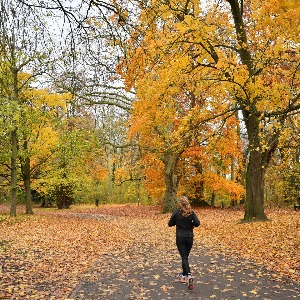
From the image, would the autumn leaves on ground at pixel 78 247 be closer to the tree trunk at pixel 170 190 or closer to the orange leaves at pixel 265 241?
the orange leaves at pixel 265 241

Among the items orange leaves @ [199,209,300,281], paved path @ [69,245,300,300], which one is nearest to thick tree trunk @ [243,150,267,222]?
orange leaves @ [199,209,300,281]

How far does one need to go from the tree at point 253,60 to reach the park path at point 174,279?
3.49 metres

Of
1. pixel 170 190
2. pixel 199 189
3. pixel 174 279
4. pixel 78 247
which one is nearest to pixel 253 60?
pixel 174 279

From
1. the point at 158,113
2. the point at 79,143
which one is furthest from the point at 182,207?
the point at 79,143

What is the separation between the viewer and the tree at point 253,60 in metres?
10.4

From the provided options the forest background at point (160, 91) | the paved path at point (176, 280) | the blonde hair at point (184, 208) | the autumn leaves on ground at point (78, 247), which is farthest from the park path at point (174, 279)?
the forest background at point (160, 91)

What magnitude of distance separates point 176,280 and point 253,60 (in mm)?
7624

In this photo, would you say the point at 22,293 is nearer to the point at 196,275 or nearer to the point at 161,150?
the point at 196,275

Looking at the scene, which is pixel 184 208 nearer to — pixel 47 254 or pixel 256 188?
pixel 47 254

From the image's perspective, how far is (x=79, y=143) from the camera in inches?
797

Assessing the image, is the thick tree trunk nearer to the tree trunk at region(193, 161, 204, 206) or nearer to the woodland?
the woodland

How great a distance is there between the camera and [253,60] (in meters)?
11.8

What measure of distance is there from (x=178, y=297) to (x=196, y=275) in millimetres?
1708

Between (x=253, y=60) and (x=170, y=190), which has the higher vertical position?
(x=253, y=60)
